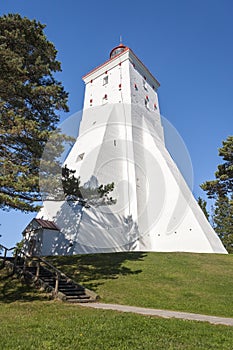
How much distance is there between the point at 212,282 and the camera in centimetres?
1216

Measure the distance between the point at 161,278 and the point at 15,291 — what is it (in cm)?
660

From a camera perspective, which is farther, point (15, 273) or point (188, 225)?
point (188, 225)

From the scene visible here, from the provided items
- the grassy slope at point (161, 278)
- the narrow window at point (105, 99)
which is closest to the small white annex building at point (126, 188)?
the narrow window at point (105, 99)

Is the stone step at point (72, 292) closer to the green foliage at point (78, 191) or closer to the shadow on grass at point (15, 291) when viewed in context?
the shadow on grass at point (15, 291)

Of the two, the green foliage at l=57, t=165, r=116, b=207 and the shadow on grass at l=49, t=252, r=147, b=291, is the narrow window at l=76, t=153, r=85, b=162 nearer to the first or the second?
the shadow on grass at l=49, t=252, r=147, b=291

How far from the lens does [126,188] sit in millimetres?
21375

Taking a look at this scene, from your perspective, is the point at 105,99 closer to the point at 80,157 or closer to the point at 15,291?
the point at 80,157

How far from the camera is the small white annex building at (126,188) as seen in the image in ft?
61.9

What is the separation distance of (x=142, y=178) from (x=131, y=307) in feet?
46.4

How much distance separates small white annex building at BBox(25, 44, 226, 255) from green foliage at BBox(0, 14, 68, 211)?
6745 millimetres

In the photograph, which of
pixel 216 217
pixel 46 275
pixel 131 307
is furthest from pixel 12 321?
pixel 216 217

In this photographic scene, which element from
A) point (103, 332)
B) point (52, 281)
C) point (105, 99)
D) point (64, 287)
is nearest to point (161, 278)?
point (64, 287)

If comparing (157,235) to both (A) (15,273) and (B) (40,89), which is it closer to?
(A) (15,273)

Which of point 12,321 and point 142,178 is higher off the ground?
point 142,178
